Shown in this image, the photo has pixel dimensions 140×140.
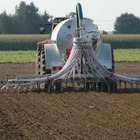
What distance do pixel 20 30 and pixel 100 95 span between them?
260 ft

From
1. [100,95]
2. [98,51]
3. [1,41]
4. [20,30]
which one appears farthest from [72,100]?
[20,30]

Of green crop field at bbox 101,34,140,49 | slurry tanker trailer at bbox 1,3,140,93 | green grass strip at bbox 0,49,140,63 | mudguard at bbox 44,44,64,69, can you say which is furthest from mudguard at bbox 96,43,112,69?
green crop field at bbox 101,34,140,49

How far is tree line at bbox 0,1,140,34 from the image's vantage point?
3506 inches

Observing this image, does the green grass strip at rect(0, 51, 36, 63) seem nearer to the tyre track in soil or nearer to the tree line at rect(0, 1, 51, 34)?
the tyre track in soil

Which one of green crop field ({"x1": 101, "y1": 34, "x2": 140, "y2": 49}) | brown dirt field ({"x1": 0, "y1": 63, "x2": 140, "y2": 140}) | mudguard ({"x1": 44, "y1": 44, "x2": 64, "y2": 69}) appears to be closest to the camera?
brown dirt field ({"x1": 0, "y1": 63, "x2": 140, "y2": 140})

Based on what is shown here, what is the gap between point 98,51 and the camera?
12.5 meters

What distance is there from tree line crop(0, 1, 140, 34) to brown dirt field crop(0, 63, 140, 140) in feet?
225

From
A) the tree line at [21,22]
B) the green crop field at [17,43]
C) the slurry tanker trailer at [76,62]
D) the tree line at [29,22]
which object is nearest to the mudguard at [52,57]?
the slurry tanker trailer at [76,62]


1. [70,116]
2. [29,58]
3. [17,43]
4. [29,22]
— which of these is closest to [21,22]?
[29,22]

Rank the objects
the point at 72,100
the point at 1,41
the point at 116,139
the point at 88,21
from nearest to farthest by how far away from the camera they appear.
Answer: the point at 116,139 < the point at 72,100 < the point at 88,21 < the point at 1,41

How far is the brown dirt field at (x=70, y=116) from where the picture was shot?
6754mm

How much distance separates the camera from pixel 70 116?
8070 millimetres

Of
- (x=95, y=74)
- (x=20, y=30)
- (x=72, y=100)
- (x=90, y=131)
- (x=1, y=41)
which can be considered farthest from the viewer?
(x=20, y=30)

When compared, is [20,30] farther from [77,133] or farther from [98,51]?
[77,133]
